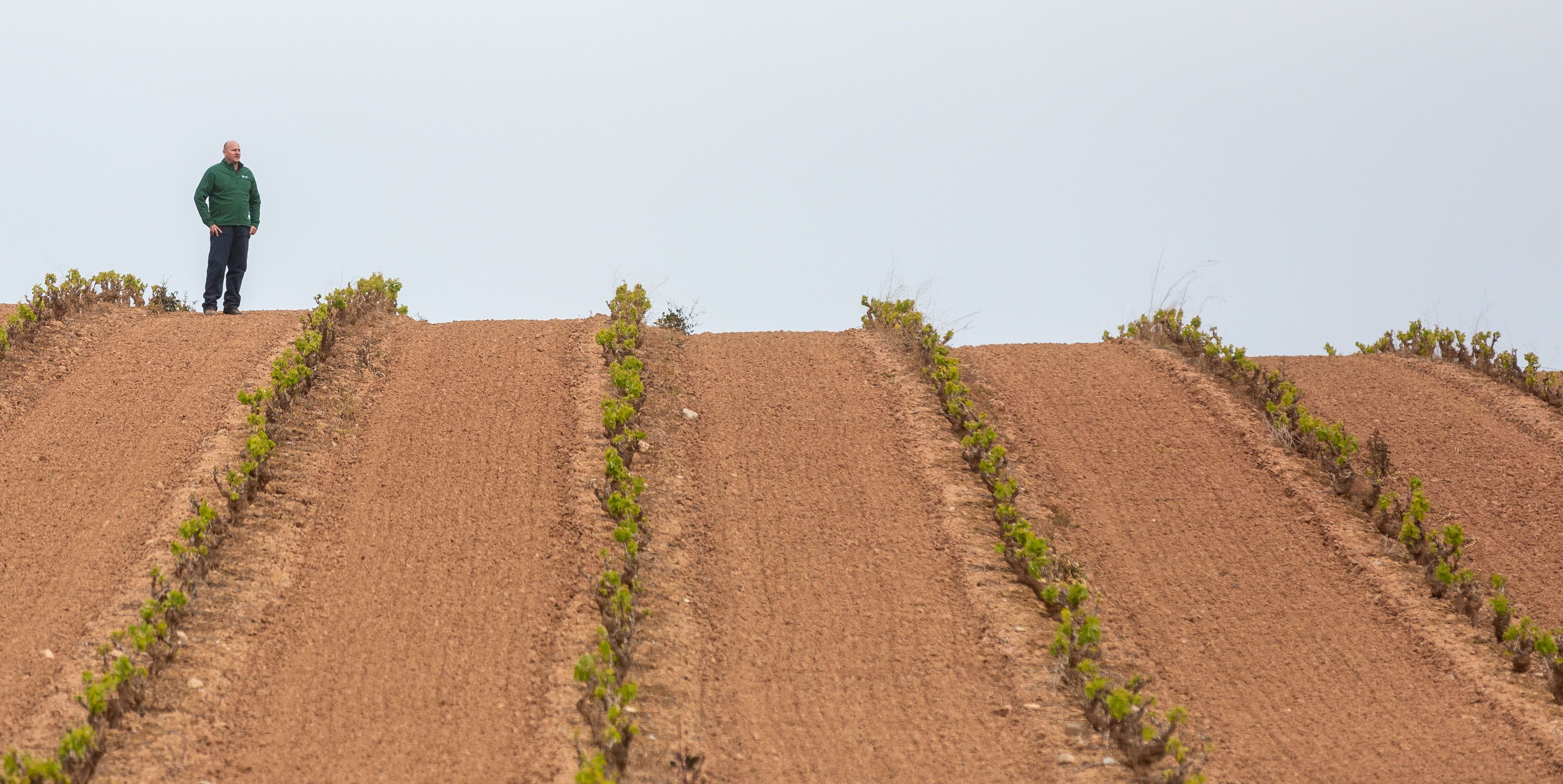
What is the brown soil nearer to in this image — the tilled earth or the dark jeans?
the tilled earth

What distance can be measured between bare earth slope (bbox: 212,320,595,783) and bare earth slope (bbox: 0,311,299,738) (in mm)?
1020

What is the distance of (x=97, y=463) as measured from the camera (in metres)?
7.89

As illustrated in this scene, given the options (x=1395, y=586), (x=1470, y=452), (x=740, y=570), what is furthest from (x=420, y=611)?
(x=1470, y=452)

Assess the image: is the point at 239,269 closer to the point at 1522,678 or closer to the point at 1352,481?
the point at 1352,481

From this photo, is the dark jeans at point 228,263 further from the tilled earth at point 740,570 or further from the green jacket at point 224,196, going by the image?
the tilled earth at point 740,570

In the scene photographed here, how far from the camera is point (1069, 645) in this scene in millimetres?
6277

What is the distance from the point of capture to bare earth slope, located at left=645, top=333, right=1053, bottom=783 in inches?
217

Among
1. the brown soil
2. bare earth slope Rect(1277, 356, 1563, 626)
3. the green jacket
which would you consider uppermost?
the green jacket

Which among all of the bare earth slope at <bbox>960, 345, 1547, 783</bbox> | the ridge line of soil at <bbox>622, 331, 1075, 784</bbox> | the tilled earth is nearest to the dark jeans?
the tilled earth

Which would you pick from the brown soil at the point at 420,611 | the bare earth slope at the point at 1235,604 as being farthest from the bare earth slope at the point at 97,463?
the bare earth slope at the point at 1235,604

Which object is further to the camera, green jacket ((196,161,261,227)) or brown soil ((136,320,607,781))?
green jacket ((196,161,261,227))

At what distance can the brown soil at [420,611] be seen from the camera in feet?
17.3

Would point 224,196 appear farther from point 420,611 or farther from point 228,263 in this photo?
point 420,611

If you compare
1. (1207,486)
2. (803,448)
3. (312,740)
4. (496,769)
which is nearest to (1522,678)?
(1207,486)
